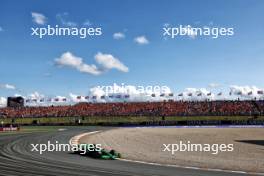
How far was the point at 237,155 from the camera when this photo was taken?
2031 cm

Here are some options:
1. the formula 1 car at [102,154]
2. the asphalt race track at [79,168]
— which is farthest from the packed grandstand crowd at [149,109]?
the asphalt race track at [79,168]

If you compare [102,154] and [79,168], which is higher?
[102,154]

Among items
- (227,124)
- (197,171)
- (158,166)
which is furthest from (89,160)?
(227,124)

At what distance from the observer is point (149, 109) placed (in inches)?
3113

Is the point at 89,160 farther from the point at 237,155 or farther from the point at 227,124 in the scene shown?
the point at 227,124

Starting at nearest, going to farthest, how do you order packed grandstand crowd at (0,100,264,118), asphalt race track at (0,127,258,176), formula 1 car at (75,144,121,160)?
asphalt race track at (0,127,258,176) < formula 1 car at (75,144,121,160) < packed grandstand crowd at (0,100,264,118)

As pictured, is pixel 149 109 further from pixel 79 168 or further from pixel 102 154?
pixel 79 168

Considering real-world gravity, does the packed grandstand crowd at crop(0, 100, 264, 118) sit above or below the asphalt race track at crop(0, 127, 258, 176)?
above

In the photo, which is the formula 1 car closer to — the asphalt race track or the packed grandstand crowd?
the asphalt race track

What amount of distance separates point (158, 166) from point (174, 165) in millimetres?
792

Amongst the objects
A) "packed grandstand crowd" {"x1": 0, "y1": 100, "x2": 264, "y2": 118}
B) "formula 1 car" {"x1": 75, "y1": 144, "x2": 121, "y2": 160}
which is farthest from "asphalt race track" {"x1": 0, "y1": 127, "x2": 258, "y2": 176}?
"packed grandstand crowd" {"x1": 0, "y1": 100, "x2": 264, "y2": 118}

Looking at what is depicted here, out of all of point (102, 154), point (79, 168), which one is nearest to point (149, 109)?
point (102, 154)

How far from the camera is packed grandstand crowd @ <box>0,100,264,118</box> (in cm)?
7300

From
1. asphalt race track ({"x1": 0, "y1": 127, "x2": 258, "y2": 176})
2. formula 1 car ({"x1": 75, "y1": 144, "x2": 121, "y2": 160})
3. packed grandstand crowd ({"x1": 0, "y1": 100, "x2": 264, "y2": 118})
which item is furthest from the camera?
packed grandstand crowd ({"x1": 0, "y1": 100, "x2": 264, "y2": 118})
